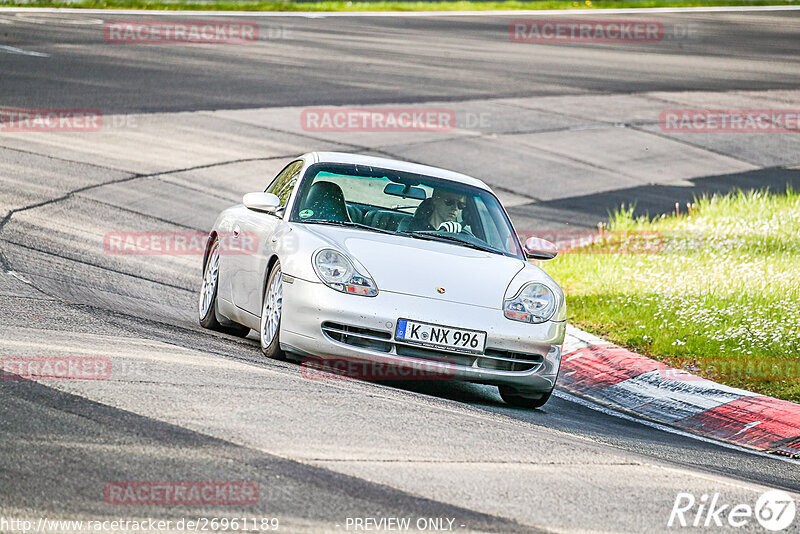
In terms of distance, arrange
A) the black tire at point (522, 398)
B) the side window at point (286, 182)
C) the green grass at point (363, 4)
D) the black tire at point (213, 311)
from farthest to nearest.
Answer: the green grass at point (363, 4) < the black tire at point (213, 311) < the side window at point (286, 182) < the black tire at point (522, 398)

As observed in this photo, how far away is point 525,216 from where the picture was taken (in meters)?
16.2

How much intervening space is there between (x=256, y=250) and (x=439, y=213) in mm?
1336

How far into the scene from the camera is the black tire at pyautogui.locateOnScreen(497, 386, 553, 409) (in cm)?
806

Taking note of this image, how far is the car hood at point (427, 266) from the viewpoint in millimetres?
7652

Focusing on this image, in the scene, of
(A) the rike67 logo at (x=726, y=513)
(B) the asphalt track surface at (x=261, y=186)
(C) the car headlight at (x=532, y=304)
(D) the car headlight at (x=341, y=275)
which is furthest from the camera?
(C) the car headlight at (x=532, y=304)

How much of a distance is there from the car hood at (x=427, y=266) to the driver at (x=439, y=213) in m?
0.40

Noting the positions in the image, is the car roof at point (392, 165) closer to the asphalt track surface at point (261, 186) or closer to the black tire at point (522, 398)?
the asphalt track surface at point (261, 186)

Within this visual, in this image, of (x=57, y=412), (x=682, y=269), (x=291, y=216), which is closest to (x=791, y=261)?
(x=682, y=269)

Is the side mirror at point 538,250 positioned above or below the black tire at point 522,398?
above

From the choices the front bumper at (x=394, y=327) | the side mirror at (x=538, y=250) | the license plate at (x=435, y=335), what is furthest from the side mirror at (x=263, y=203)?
the side mirror at (x=538, y=250)

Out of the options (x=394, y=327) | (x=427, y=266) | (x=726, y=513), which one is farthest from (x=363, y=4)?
(x=726, y=513)

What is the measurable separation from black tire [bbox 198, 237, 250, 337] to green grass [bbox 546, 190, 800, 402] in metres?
3.03

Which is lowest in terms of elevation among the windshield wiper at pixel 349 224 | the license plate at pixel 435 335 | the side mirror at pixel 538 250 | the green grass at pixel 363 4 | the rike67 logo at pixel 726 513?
the rike67 logo at pixel 726 513

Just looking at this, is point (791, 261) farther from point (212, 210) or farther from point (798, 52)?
point (798, 52)
